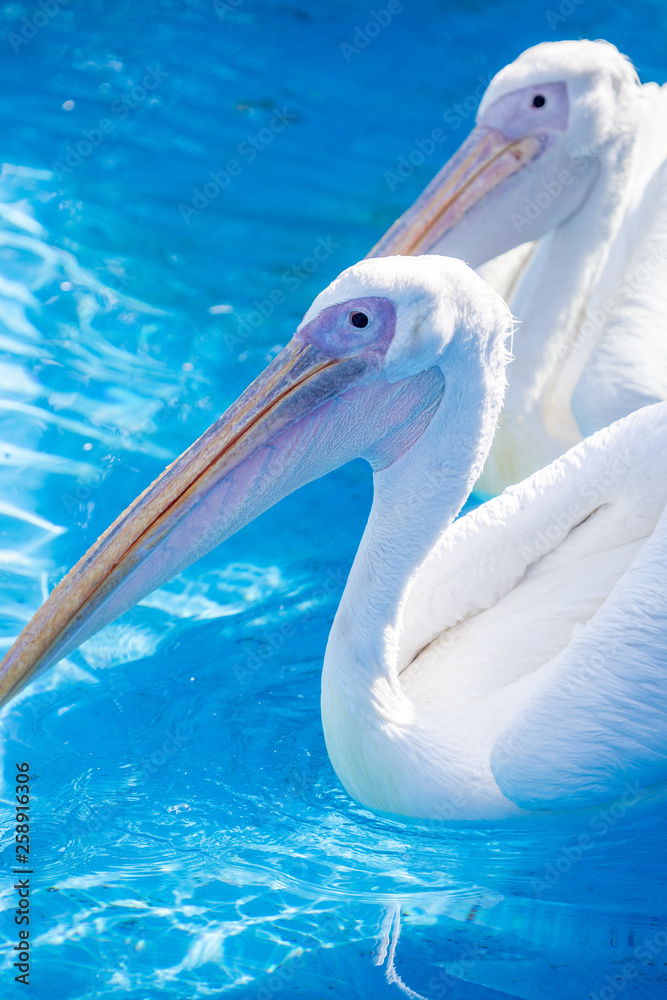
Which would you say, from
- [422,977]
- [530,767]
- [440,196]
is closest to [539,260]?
[440,196]

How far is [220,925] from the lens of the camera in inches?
95.3

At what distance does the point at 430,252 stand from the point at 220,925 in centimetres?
194

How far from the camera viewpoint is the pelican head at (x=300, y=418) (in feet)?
6.64

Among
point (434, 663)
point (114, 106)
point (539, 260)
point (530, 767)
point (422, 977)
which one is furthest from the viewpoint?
point (114, 106)

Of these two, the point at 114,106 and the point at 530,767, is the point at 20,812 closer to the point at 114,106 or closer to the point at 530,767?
the point at 530,767
